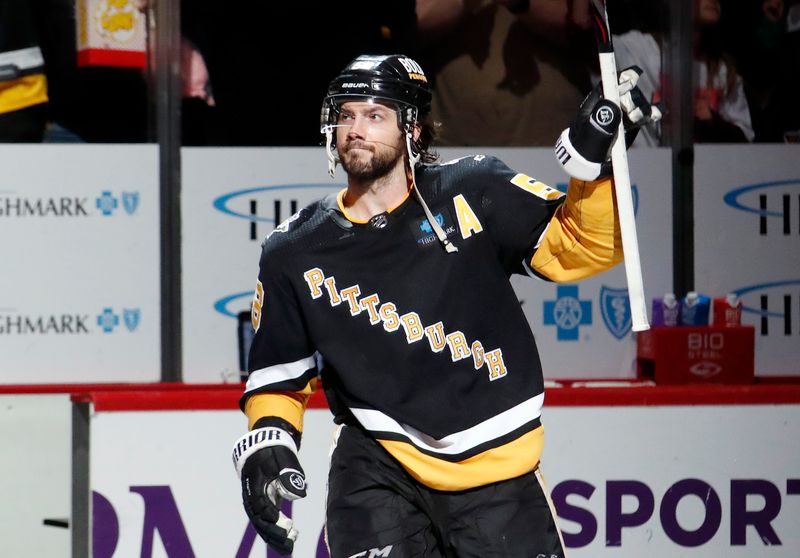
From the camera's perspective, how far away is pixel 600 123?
10.1 feet

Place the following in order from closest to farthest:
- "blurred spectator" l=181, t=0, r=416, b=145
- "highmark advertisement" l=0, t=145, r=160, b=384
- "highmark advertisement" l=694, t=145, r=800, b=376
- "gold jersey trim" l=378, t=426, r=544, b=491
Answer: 1. "gold jersey trim" l=378, t=426, r=544, b=491
2. "highmark advertisement" l=0, t=145, r=160, b=384
3. "blurred spectator" l=181, t=0, r=416, b=145
4. "highmark advertisement" l=694, t=145, r=800, b=376

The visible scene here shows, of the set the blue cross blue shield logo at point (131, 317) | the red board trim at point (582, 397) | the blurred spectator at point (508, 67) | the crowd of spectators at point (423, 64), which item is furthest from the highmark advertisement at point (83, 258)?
the blurred spectator at point (508, 67)

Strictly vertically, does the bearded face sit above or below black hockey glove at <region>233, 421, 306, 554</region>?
above

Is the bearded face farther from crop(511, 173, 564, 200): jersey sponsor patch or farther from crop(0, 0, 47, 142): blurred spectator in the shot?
crop(0, 0, 47, 142): blurred spectator

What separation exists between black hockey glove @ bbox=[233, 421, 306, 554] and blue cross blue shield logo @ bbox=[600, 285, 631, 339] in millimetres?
2659

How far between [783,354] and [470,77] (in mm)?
1780

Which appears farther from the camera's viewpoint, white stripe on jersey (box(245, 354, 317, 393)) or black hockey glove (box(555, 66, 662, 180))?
white stripe on jersey (box(245, 354, 317, 393))

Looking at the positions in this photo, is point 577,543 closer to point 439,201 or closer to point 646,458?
point 646,458

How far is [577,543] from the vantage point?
4.88 meters

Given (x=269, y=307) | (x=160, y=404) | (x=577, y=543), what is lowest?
(x=577, y=543)

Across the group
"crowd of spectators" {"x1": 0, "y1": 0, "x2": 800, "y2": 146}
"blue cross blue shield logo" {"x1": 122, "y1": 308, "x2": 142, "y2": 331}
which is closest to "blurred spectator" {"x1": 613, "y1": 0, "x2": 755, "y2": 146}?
"crowd of spectators" {"x1": 0, "y1": 0, "x2": 800, "y2": 146}

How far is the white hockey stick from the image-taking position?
122 inches

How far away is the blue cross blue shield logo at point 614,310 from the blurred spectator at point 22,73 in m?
2.43

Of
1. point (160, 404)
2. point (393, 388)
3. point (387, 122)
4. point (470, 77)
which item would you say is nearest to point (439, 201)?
point (387, 122)
